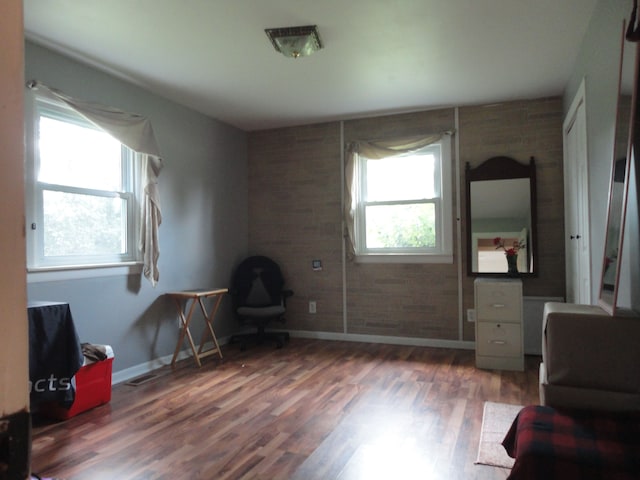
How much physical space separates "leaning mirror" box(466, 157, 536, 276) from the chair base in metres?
2.11

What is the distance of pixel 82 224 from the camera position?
133 inches

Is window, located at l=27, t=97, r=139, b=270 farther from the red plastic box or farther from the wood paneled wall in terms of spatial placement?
the wood paneled wall

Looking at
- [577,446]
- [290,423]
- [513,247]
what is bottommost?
[290,423]

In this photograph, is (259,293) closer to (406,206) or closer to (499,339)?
(406,206)

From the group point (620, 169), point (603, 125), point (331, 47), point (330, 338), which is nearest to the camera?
point (620, 169)

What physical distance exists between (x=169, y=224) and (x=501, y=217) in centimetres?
326

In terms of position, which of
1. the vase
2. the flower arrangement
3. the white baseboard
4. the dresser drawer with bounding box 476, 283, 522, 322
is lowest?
the white baseboard

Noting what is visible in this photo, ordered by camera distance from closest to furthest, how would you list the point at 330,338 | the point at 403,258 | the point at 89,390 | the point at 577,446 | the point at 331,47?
the point at 577,446 → the point at 89,390 → the point at 331,47 → the point at 403,258 → the point at 330,338

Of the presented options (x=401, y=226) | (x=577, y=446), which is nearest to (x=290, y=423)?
(x=577, y=446)

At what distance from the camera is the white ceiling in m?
2.62

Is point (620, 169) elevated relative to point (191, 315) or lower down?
elevated

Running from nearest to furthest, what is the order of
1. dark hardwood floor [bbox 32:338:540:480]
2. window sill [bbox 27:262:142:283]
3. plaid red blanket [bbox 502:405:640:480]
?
plaid red blanket [bbox 502:405:640:480] → dark hardwood floor [bbox 32:338:540:480] → window sill [bbox 27:262:142:283]

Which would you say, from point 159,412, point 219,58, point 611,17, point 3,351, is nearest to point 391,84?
point 219,58

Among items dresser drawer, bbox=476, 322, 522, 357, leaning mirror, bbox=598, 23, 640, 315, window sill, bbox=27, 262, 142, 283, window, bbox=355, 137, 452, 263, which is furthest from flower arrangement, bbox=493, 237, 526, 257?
window sill, bbox=27, 262, 142, 283
